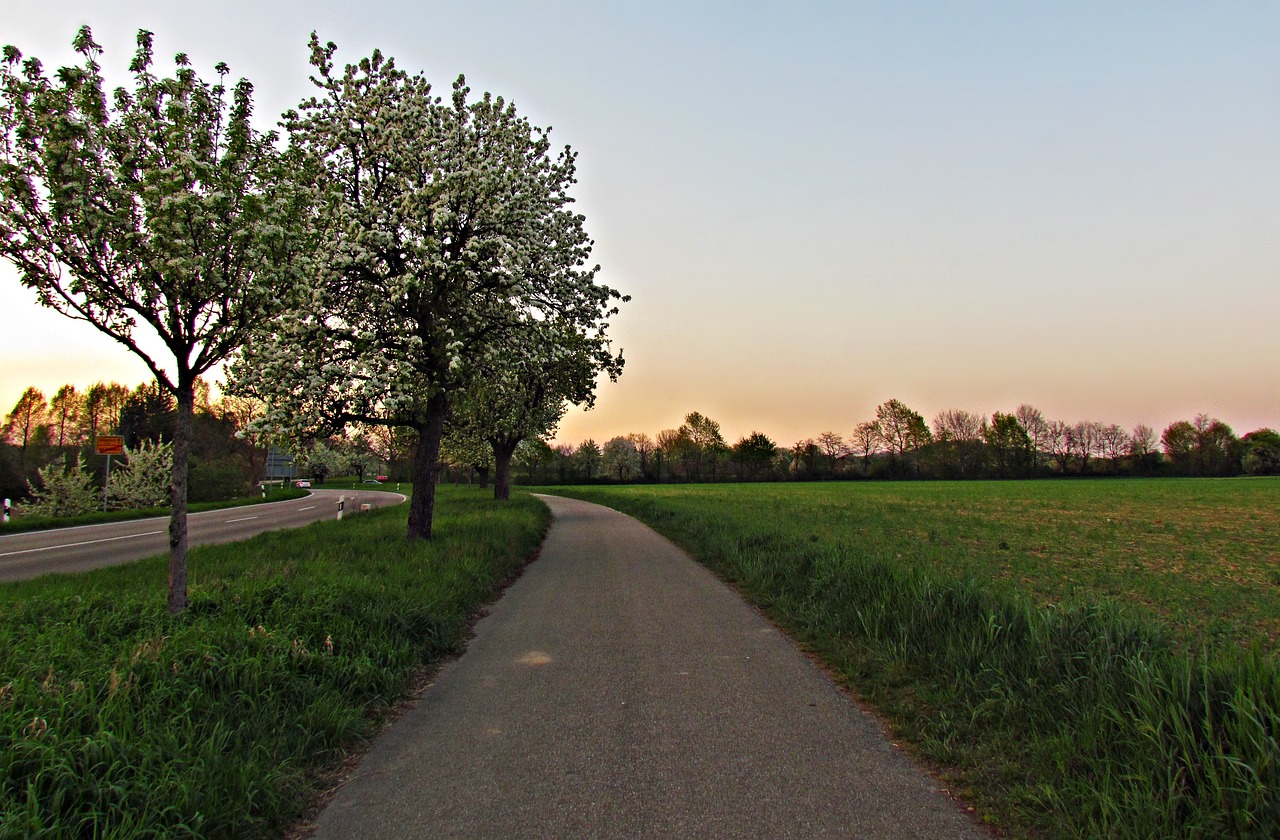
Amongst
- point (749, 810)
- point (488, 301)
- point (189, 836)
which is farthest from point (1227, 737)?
point (488, 301)

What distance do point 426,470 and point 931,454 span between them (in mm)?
99930

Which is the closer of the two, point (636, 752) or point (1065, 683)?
point (636, 752)

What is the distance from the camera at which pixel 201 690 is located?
400 cm

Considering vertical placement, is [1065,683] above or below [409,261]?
below

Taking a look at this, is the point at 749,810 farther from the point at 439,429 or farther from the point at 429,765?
the point at 439,429

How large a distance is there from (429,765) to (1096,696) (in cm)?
426

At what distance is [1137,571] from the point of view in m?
12.2

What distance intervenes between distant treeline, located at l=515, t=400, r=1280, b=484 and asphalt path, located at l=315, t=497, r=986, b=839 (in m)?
83.9

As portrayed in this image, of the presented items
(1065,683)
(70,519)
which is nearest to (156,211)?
(1065,683)

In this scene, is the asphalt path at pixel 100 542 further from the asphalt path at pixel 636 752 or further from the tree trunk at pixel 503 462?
the asphalt path at pixel 636 752

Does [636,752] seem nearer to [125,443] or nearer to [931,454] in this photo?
[125,443]

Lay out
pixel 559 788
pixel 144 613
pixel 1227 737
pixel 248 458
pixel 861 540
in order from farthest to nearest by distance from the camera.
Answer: pixel 248 458
pixel 861 540
pixel 144 613
pixel 559 788
pixel 1227 737

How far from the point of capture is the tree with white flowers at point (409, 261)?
10258 millimetres

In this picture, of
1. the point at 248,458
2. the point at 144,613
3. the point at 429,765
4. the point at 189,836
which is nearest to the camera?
the point at 189,836
